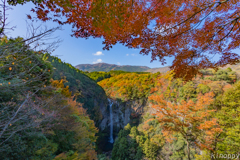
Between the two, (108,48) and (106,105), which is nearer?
(108,48)

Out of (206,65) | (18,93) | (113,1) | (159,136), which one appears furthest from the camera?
(159,136)

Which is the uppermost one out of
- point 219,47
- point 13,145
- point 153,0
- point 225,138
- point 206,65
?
point 153,0

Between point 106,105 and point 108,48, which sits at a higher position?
point 108,48

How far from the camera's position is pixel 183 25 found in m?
2.76

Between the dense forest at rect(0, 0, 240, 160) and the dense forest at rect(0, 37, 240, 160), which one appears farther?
the dense forest at rect(0, 37, 240, 160)

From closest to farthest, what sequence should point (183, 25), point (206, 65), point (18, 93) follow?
point (183, 25) → point (206, 65) → point (18, 93)

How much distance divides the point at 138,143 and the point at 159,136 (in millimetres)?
2839

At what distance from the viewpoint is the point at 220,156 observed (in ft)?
19.8

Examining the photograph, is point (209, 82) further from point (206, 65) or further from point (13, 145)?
point (13, 145)

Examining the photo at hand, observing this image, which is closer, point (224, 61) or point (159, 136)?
point (224, 61)

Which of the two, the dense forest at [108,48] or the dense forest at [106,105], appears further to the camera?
the dense forest at [106,105]

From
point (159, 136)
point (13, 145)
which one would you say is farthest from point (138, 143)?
point (13, 145)

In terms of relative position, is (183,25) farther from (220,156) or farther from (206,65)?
(220,156)

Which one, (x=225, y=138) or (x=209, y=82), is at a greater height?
(x=209, y=82)
